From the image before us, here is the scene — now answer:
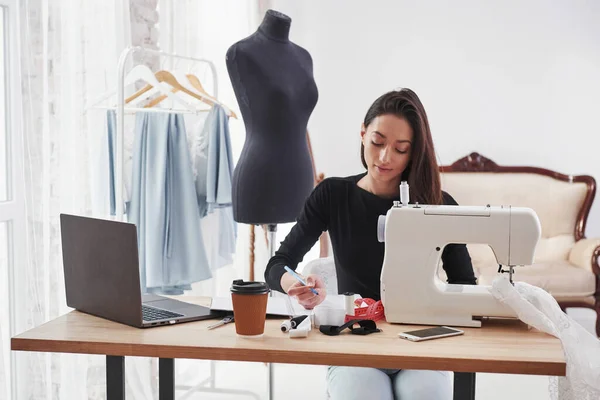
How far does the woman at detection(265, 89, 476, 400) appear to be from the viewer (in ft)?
6.13

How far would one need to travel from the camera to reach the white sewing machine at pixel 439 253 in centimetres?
158

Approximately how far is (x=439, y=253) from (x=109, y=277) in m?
0.72

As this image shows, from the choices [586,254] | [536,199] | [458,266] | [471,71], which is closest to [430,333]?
[458,266]

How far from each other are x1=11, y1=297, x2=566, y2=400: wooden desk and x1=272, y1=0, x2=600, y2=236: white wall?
11.2 feet

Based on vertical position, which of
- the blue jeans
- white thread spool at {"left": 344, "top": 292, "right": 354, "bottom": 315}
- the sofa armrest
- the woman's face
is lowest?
the sofa armrest

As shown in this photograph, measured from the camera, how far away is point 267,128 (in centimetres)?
280

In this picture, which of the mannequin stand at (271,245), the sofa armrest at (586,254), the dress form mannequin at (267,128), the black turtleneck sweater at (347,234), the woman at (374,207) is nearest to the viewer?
the woman at (374,207)

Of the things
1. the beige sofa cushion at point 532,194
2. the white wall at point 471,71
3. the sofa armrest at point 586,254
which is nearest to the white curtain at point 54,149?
the white wall at point 471,71

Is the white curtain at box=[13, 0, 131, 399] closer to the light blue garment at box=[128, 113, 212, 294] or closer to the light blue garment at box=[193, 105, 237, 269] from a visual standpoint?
the light blue garment at box=[128, 113, 212, 294]

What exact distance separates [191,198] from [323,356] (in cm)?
164

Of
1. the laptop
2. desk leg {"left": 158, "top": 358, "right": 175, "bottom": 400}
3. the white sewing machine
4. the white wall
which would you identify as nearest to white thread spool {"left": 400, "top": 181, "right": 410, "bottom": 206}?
the white sewing machine

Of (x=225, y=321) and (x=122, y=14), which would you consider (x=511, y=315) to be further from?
(x=122, y=14)

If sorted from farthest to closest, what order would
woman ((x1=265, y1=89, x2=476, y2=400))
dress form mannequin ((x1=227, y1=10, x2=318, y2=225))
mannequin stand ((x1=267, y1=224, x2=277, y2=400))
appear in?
mannequin stand ((x1=267, y1=224, x2=277, y2=400))
dress form mannequin ((x1=227, y1=10, x2=318, y2=225))
woman ((x1=265, y1=89, x2=476, y2=400))

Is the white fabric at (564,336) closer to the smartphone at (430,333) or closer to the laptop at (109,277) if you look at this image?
the smartphone at (430,333)
